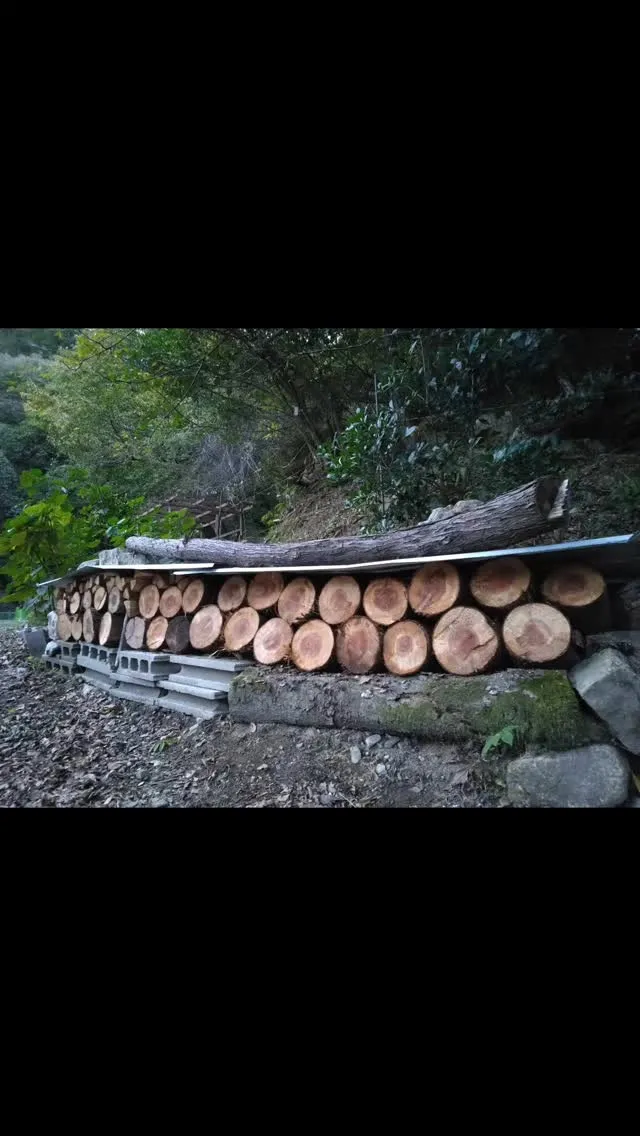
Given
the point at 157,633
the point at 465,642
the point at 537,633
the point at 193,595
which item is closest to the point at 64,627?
the point at 157,633

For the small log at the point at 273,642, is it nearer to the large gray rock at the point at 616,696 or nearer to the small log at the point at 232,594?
the small log at the point at 232,594

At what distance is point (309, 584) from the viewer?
79.0 inches

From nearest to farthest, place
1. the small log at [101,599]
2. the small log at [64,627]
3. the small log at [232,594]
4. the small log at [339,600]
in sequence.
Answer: the small log at [339,600]
the small log at [232,594]
the small log at [101,599]
the small log at [64,627]

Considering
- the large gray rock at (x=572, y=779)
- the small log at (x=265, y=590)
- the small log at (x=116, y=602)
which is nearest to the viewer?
the large gray rock at (x=572, y=779)

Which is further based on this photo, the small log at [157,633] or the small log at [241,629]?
the small log at [157,633]

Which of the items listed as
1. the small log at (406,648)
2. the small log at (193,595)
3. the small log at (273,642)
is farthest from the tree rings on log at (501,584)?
the small log at (193,595)

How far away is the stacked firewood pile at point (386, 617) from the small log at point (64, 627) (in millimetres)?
862

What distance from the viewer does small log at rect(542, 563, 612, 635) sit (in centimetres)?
148

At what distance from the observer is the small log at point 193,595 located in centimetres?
233

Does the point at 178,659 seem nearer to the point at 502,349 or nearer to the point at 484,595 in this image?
the point at 484,595
